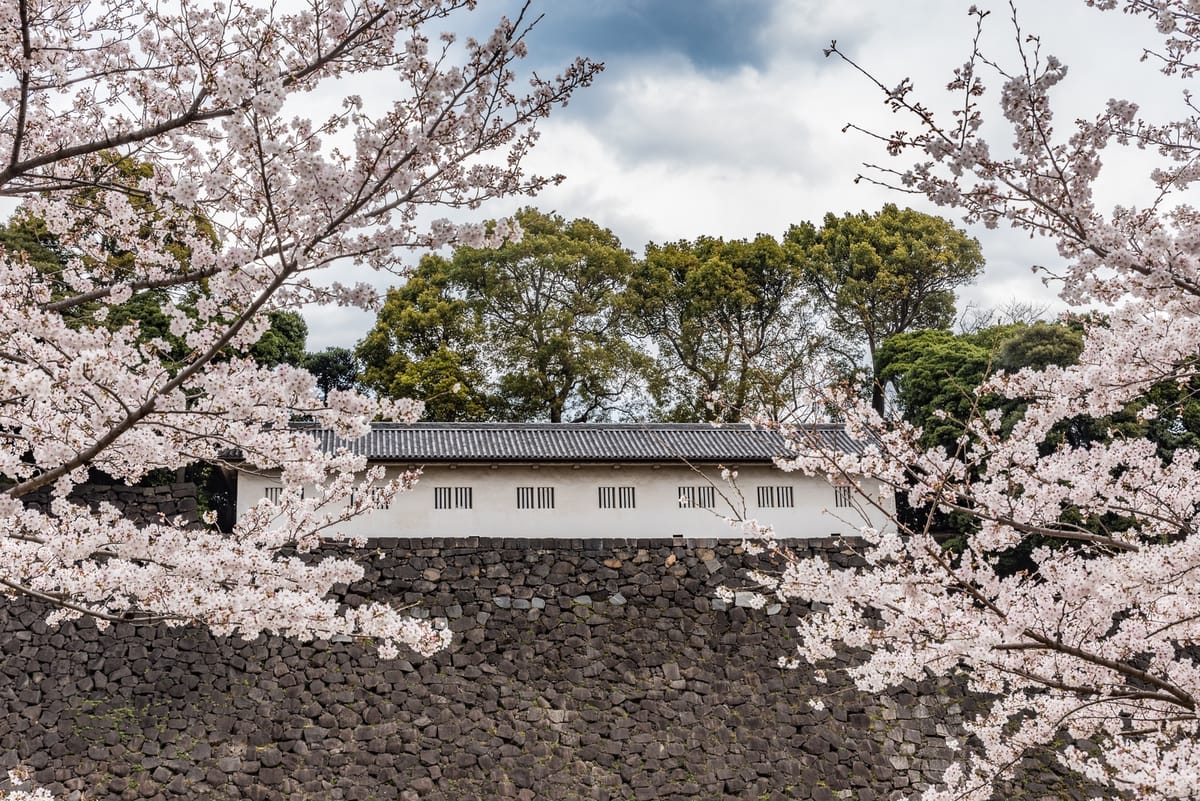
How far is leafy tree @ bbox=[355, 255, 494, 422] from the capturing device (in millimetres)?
17766

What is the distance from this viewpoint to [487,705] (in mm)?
10500

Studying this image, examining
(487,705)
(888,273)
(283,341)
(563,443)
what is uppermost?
(888,273)

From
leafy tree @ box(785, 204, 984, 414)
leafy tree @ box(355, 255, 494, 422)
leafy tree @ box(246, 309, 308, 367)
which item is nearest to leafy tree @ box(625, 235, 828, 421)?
leafy tree @ box(785, 204, 984, 414)

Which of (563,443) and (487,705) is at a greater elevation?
(563,443)

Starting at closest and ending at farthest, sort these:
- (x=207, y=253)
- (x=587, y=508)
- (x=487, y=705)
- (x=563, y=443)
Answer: (x=207, y=253) < (x=487, y=705) < (x=587, y=508) < (x=563, y=443)

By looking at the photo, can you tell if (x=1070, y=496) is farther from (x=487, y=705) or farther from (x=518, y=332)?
(x=518, y=332)

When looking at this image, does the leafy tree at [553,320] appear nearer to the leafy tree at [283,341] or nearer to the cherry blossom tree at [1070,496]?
the leafy tree at [283,341]

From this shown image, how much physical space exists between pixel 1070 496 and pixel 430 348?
600 inches

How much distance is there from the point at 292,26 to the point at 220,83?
4.34 ft

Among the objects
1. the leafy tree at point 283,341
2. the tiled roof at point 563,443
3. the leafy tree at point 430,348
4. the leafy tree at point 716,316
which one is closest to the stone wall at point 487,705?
the tiled roof at point 563,443

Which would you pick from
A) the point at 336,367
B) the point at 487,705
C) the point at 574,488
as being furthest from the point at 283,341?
the point at 487,705

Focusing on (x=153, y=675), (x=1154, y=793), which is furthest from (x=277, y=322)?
(x=1154, y=793)

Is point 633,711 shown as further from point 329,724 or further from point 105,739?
point 105,739

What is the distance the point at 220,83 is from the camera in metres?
2.97
